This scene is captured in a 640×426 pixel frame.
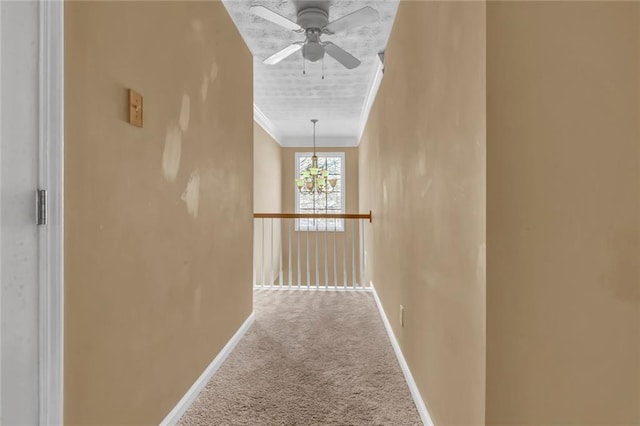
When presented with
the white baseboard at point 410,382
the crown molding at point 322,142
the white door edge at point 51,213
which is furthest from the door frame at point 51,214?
the crown molding at point 322,142

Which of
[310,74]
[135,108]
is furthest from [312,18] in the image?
[135,108]

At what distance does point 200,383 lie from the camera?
1.95m

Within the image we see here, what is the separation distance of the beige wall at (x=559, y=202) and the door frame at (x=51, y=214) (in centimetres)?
125

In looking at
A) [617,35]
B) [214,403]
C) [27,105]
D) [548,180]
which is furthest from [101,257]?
[617,35]

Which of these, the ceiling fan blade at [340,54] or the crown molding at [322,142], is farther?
the crown molding at [322,142]

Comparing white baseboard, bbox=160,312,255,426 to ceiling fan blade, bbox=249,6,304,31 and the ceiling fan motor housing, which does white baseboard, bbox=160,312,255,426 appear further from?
the ceiling fan motor housing

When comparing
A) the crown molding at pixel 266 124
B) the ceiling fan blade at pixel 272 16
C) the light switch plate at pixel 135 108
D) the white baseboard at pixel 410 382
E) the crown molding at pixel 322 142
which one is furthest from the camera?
the crown molding at pixel 322 142

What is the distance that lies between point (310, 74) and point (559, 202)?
335cm

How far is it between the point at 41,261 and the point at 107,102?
0.58 metres

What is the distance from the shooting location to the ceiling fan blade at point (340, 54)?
2.72m

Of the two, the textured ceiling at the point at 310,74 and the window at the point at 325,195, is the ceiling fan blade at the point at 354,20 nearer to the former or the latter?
the textured ceiling at the point at 310,74

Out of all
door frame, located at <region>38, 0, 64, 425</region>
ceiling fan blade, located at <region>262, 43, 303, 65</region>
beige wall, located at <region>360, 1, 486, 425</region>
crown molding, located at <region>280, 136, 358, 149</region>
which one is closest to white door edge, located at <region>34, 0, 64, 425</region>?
door frame, located at <region>38, 0, 64, 425</region>

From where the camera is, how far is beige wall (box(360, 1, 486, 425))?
3.50 feet

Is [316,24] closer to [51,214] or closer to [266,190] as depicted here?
[51,214]
